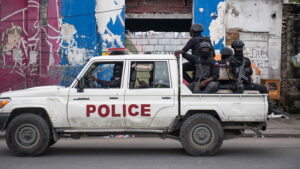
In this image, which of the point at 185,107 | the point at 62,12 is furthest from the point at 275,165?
the point at 62,12

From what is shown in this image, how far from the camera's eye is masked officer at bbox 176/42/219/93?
24.4ft

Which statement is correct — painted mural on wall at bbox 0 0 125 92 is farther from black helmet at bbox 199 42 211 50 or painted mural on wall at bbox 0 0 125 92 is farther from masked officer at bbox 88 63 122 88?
black helmet at bbox 199 42 211 50

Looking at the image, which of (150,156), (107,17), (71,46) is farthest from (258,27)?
(150,156)

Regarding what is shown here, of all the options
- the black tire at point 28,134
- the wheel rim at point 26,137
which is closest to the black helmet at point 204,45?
the black tire at point 28,134

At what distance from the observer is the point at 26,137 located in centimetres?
721

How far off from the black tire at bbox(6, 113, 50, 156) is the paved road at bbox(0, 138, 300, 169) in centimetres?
18

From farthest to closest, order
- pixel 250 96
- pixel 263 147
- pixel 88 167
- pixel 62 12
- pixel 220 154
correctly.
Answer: pixel 62 12 < pixel 263 147 < pixel 220 154 < pixel 250 96 < pixel 88 167

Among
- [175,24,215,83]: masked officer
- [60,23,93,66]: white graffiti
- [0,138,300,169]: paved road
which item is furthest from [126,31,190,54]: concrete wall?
[175,24,215,83]: masked officer

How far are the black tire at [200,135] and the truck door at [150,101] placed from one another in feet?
1.16

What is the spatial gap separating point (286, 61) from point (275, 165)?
8.79m

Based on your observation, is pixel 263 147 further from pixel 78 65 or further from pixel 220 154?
pixel 78 65

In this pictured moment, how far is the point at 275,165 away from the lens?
22.2ft

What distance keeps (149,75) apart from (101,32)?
7251 mm

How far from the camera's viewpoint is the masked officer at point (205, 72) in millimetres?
7449
